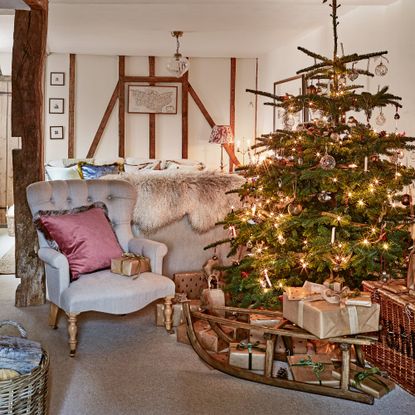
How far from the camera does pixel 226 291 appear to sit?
393 cm

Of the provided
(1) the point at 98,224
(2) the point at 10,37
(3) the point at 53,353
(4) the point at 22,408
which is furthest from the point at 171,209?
(2) the point at 10,37

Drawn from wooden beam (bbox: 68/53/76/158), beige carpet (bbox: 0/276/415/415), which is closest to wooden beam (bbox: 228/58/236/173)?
wooden beam (bbox: 68/53/76/158)

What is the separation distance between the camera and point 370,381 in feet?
9.16

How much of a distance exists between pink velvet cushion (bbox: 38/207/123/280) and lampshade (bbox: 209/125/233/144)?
4639 mm

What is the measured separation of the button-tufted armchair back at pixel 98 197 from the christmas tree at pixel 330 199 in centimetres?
81

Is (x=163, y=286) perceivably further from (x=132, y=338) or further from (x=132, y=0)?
(x=132, y=0)

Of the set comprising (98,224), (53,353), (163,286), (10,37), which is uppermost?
(10,37)

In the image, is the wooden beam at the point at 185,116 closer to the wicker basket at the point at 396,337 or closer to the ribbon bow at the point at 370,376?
the wicker basket at the point at 396,337

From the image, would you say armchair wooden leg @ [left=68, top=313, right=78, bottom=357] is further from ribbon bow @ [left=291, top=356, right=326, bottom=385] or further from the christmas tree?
ribbon bow @ [left=291, top=356, right=326, bottom=385]

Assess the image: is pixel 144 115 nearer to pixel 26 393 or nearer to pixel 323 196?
pixel 323 196

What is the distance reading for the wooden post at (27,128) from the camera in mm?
4108

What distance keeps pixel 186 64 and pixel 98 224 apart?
387 cm

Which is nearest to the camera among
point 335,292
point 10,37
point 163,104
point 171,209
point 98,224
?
point 335,292

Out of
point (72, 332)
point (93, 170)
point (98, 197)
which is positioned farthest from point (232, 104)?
point (72, 332)
